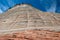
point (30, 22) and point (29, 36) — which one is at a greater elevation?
point (30, 22)

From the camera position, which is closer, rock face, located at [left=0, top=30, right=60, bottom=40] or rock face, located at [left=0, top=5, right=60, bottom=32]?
rock face, located at [left=0, top=30, right=60, bottom=40]

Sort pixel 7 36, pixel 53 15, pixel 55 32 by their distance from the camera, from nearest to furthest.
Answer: pixel 7 36, pixel 55 32, pixel 53 15

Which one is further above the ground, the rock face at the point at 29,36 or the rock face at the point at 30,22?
the rock face at the point at 30,22

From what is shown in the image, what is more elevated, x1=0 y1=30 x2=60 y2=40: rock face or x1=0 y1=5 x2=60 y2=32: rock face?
x1=0 y1=5 x2=60 y2=32: rock face

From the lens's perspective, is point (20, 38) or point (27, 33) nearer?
point (20, 38)

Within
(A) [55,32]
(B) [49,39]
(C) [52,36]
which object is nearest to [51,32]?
(A) [55,32]

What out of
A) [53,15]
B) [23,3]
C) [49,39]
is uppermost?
[23,3]

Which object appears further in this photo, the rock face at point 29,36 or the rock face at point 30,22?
the rock face at point 30,22

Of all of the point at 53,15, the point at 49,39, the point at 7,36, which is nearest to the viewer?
the point at 49,39

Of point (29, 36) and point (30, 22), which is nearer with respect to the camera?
point (29, 36)

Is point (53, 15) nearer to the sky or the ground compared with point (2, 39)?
nearer to the sky

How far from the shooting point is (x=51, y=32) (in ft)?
23.5

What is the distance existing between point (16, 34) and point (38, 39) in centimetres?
95

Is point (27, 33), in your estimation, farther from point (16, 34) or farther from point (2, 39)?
point (2, 39)
